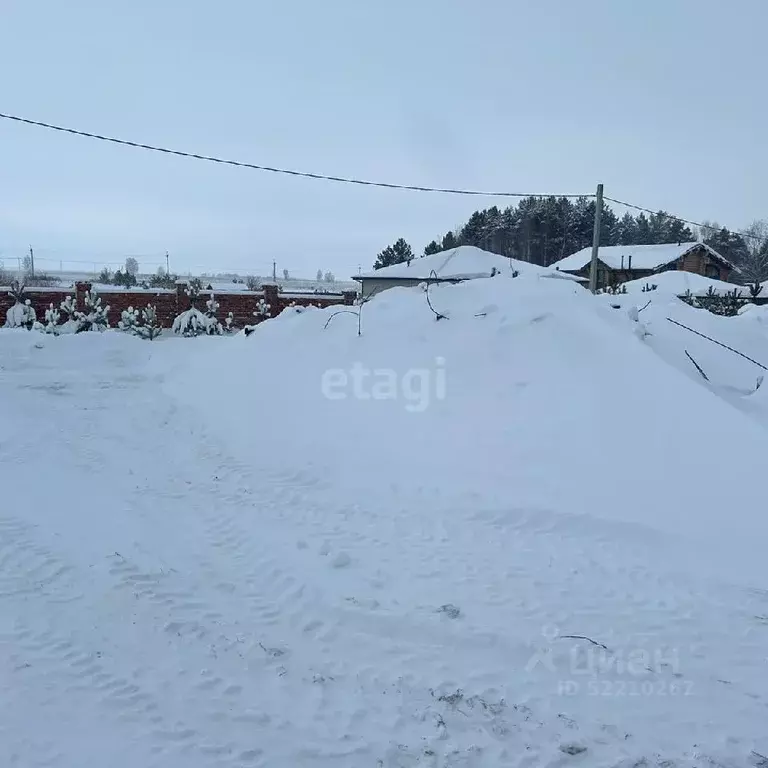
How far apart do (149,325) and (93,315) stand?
Answer: 172 centimetres

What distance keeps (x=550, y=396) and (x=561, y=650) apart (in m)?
3.15

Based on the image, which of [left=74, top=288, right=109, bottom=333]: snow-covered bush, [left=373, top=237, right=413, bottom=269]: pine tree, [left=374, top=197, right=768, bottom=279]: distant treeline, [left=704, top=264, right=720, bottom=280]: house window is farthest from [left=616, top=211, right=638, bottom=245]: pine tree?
[left=74, top=288, right=109, bottom=333]: snow-covered bush

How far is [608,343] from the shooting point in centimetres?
642

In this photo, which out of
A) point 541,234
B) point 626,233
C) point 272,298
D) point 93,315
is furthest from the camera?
point 626,233

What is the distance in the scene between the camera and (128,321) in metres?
16.9

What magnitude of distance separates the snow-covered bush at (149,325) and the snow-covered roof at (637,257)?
991 inches

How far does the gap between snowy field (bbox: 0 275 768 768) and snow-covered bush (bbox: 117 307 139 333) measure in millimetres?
9991

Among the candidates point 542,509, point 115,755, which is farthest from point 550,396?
point 115,755

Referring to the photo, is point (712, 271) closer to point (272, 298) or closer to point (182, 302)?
point (272, 298)

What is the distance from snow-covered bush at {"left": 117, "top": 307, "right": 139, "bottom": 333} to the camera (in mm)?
16797

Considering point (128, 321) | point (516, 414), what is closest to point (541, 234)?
point (128, 321)

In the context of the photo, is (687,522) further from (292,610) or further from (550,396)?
(292,610)

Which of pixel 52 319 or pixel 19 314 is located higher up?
pixel 19 314

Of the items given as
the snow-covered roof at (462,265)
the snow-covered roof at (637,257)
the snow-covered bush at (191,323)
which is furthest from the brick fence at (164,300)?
the snow-covered roof at (637,257)
